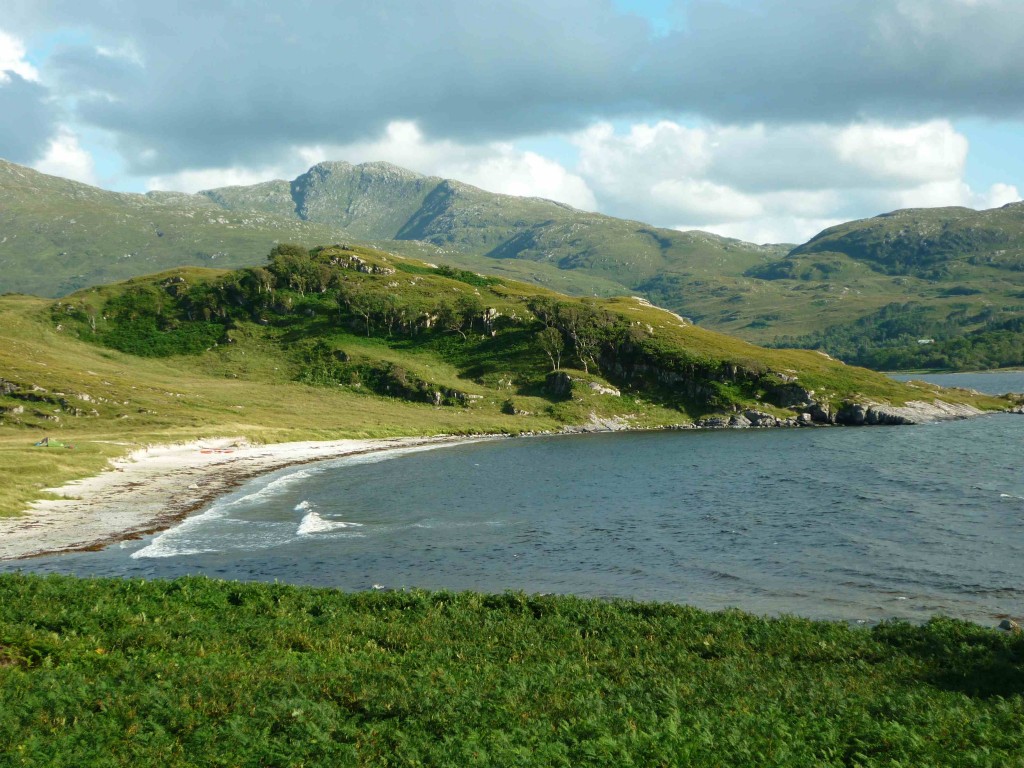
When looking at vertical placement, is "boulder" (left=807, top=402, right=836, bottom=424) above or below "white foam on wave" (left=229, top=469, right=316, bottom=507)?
above

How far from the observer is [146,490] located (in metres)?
71.5

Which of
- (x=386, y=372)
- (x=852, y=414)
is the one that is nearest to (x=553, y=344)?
(x=386, y=372)

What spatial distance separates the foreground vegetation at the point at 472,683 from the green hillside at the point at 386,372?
84334 mm

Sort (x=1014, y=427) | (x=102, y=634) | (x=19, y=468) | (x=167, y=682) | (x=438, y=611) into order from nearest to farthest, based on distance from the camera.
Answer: (x=167, y=682) → (x=102, y=634) → (x=438, y=611) → (x=19, y=468) → (x=1014, y=427)

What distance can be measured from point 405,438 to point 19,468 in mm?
65675

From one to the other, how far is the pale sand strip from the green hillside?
794cm

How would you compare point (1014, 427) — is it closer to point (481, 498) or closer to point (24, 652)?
point (481, 498)

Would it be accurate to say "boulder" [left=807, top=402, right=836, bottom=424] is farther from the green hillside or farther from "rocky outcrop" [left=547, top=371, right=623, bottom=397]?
"rocky outcrop" [left=547, top=371, right=623, bottom=397]

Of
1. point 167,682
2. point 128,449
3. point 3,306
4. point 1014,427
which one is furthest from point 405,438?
point 3,306

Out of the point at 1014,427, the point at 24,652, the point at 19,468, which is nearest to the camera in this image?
the point at 24,652

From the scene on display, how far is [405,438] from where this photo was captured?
128 meters

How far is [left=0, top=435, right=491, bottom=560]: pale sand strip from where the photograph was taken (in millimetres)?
51125

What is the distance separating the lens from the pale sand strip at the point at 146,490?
5112 cm

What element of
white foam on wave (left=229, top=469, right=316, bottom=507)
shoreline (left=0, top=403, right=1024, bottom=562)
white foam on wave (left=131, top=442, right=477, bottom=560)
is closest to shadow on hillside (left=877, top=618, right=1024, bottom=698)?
white foam on wave (left=131, top=442, right=477, bottom=560)
